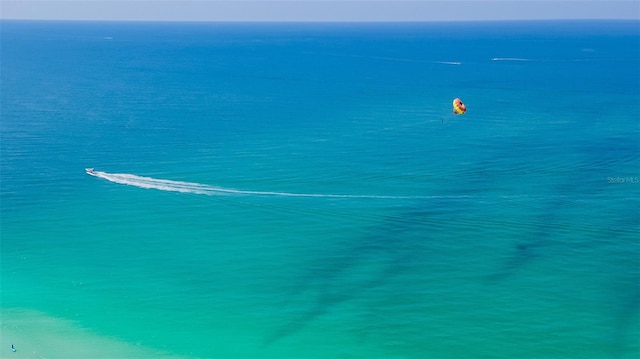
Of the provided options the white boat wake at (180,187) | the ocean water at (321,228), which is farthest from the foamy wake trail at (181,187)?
the ocean water at (321,228)

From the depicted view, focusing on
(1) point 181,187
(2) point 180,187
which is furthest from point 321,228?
(2) point 180,187

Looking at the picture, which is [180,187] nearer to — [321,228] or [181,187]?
[181,187]

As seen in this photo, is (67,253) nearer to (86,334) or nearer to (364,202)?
(86,334)

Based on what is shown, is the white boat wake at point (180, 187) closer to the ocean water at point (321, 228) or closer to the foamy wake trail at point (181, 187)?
the foamy wake trail at point (181, 187)

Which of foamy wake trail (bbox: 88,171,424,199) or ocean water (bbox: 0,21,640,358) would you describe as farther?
foamy wake trail (bbox: 88,171,424,199)

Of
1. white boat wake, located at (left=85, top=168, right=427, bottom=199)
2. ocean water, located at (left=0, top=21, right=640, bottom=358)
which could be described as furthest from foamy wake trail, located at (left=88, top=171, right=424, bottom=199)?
ocean water, located at (left=0, top=21, right=640, bottom=358)

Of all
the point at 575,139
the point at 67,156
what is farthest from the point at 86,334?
the point at 575,139

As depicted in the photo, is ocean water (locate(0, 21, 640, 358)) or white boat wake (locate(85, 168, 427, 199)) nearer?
ocean water (locate(0, 21, 640, 358))

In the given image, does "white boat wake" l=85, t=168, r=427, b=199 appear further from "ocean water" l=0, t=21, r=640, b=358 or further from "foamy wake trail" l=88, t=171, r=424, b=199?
"ocean water" l=0, t=21, r=640, b=358
